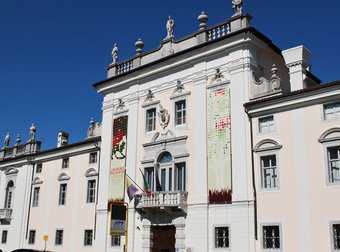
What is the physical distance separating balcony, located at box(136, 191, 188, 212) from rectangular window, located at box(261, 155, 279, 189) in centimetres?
480

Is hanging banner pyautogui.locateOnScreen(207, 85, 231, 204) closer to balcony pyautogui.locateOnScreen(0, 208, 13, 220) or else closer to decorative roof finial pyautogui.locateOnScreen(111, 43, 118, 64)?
decorative roof finial pyautogui.locateOnScreen(111, 43, 118, 64)

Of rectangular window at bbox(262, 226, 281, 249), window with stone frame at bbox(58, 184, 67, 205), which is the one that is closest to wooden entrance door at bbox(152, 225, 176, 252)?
rectangular window at bbox(262, 226, 281, 249)

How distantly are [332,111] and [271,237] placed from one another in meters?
6.46

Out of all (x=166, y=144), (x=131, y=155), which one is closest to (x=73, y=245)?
(x=131, y=155)

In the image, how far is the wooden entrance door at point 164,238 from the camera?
25312mm

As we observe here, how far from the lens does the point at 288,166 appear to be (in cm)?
2108

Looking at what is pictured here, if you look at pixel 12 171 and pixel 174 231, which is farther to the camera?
pixel 12 171

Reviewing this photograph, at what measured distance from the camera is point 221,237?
75.7 ft

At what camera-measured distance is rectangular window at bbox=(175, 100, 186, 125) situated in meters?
26.6

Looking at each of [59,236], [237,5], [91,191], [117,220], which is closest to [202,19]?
[237,5]

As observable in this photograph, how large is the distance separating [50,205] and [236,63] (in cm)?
1852

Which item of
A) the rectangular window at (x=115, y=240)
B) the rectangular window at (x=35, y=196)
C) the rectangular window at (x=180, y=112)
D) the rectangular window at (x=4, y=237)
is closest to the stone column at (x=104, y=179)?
the rectangular window at (x=115, y=240)

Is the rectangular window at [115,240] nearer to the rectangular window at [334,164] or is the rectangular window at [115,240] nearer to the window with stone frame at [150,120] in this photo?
the window with stone frame at [150,120]

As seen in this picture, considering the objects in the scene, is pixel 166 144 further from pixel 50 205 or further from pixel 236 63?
pixel 50 205
